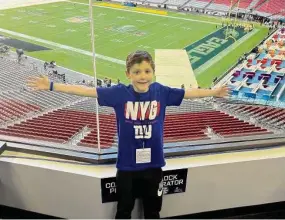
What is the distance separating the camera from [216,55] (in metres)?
12.5

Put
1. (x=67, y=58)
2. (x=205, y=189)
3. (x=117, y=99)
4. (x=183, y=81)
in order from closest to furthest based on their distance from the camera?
(x=117, y=99) → (x=205, y=189) → (x=183, y=81) → (x=67, y=58)

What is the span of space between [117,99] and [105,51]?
10.8m

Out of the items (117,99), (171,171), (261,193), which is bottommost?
(261,193)

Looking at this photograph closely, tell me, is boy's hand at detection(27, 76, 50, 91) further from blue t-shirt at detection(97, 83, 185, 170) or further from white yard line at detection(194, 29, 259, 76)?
white yard line at detection(194, 29, 259, 76)

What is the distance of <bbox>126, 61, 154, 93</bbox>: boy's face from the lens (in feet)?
6.23

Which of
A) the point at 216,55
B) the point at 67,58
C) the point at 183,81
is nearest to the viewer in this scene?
the point at 183,81

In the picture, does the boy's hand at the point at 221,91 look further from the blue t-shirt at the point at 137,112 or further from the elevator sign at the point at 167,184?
the elevator sign at the point at 167,184

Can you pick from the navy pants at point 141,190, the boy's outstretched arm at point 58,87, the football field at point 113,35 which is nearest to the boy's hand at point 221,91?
the navy pants at point 141,190

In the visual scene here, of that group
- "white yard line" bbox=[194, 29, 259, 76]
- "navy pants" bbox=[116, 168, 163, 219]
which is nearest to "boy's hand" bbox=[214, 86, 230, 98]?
"navy pants" bbox=[116, 168, 163, 219]

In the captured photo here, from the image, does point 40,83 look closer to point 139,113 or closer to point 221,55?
point 139,113

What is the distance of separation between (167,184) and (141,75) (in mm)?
847

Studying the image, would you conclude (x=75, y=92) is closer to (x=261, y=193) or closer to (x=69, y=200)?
(x=69, y=200)

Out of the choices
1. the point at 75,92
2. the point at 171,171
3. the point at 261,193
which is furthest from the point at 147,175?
the point at 261,193

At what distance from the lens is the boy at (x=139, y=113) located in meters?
1.92
